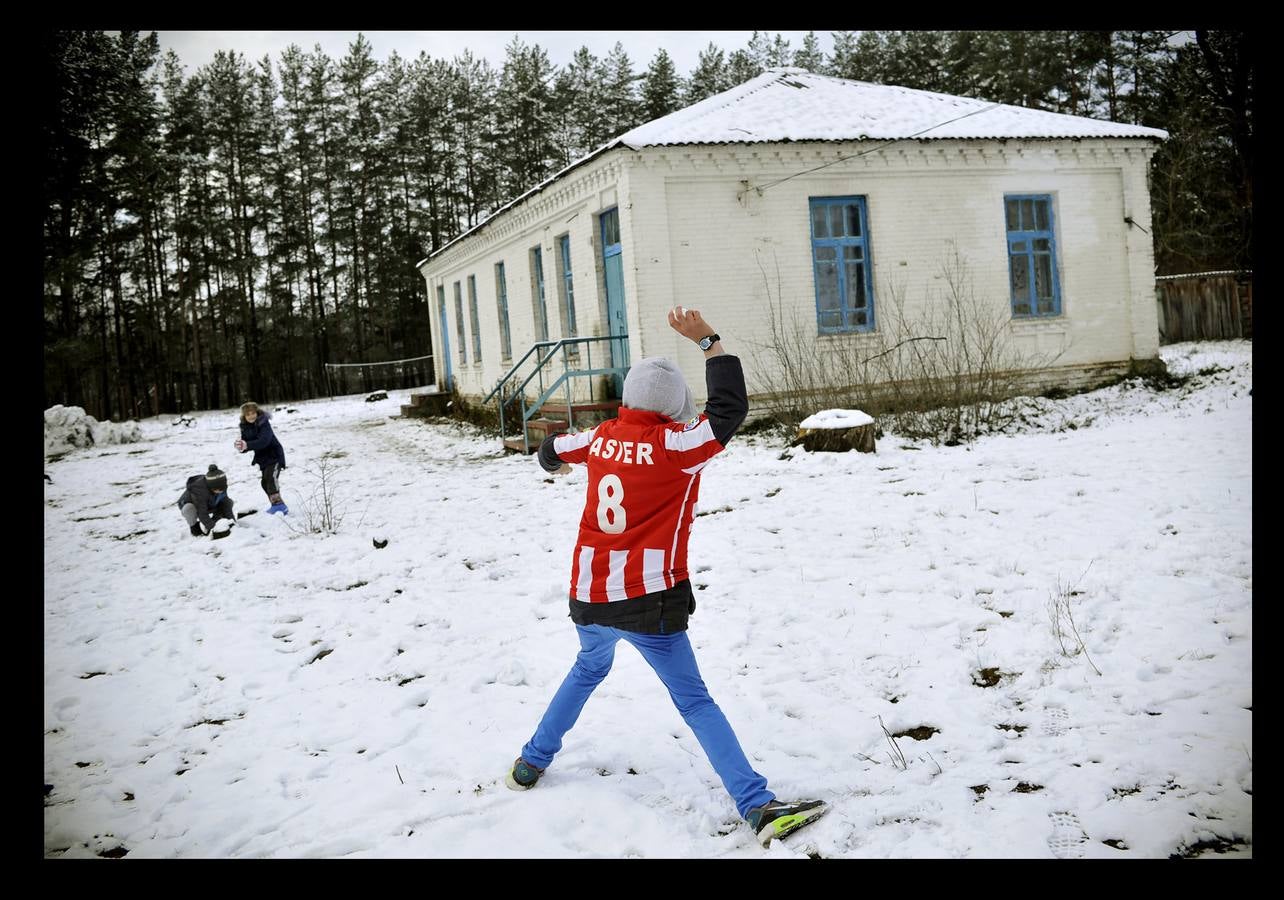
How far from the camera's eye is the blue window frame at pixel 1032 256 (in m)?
14.5

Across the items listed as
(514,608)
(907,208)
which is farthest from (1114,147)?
(514,608)

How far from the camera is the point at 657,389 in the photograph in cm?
333

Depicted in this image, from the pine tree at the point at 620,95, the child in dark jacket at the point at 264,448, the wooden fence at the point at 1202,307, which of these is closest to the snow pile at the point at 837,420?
the child in dark jacket at the point at 264,448

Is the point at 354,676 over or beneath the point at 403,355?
beneath

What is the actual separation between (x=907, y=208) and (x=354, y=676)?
11573 millimetres

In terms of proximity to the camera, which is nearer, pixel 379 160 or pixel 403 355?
pixel 379 160

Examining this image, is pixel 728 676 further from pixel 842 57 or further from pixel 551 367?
pixel 842 57

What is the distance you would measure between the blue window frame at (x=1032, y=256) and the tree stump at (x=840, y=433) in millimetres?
5721

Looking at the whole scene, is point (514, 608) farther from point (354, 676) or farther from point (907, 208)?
point (907, 208)

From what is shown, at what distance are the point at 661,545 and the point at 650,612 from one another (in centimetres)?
24

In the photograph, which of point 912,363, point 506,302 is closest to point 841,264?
point 912,363

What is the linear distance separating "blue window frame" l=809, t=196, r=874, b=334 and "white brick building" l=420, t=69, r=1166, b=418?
0.08 feet

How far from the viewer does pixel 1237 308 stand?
23.6m

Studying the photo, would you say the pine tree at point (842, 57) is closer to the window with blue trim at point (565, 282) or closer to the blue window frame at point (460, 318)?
the blue window frame at point (460, 318)
